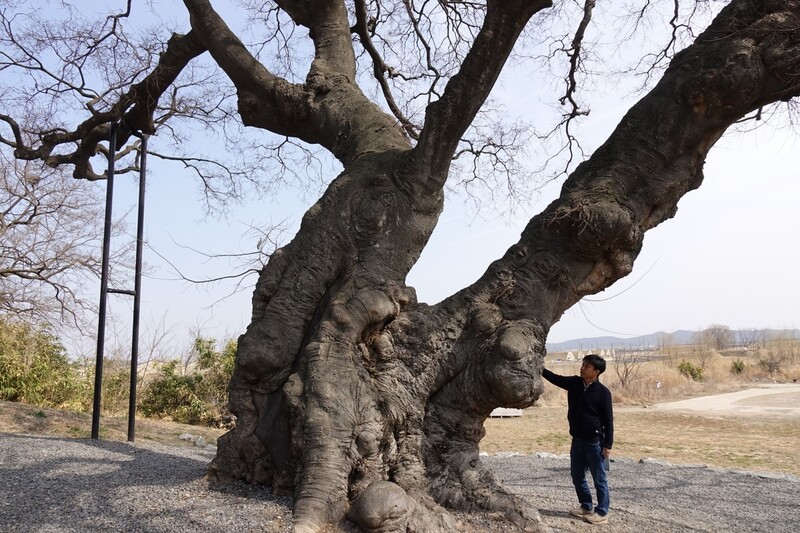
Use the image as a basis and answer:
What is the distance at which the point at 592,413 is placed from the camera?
4602 millimetres

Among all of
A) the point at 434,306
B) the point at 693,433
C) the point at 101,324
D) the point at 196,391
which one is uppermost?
the point at 101,324

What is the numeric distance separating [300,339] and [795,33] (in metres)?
3.89

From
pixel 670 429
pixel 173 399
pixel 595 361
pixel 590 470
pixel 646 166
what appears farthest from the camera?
pixel 670 429

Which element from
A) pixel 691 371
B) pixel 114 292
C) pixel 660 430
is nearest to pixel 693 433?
pixel 660 430

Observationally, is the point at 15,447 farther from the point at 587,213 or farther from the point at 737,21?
the point at 737,21

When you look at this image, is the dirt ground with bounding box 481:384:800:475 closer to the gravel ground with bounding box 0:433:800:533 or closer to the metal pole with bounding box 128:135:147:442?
the gravel ground with bounding box 0:433:800:533

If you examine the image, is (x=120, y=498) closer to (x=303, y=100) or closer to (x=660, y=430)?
(x=303, y=100)

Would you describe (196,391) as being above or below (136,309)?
below

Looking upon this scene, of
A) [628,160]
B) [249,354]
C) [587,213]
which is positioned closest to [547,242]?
[587,213]

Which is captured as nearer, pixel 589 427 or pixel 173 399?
pixel 589 427

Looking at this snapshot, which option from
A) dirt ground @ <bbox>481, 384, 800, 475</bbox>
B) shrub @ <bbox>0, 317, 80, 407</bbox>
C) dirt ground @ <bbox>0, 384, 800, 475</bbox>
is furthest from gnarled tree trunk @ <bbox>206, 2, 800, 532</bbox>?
shrub @ <bbox>0, 317, 80, 407</bbox>

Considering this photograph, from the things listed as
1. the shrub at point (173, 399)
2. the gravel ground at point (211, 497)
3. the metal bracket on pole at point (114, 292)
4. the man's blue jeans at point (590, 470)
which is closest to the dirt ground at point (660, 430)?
the shrub at point (173, 399)

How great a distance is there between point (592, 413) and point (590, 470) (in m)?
0.42

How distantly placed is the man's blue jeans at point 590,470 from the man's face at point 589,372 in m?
0.48
